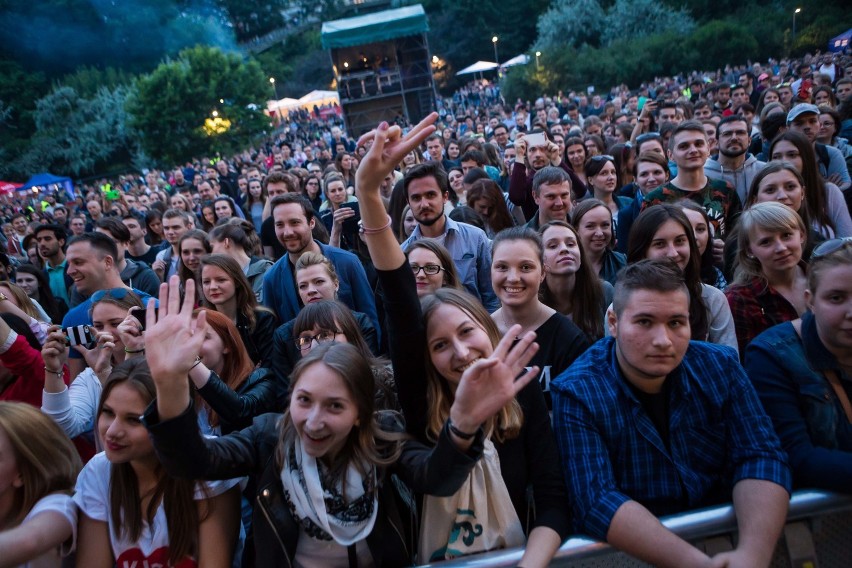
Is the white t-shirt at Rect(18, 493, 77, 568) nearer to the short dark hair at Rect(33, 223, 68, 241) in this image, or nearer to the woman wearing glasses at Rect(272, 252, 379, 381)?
the woman wearing glasses at Rect(272, 252, 379, 381)

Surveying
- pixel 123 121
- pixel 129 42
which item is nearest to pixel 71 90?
pixel 123 121

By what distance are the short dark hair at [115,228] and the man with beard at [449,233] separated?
3.19 m

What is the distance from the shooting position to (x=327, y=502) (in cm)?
187

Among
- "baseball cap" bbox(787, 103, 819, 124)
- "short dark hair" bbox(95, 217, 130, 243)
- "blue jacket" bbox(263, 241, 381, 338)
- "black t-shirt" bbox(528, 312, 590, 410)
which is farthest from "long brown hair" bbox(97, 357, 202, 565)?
"baseball cap" bbox(787, 103, 819, 124)

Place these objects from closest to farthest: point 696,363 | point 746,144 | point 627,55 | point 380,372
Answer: point 696,363 < point 380,372 < point 746,144 < point 627,55

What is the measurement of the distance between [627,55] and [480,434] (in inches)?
1222

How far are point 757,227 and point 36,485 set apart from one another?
3283 mm

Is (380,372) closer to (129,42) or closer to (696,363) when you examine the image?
(696,363)

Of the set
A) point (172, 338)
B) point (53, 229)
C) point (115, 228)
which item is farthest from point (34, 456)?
point (53, 229)

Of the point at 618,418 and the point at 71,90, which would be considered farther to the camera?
the point at 71,90

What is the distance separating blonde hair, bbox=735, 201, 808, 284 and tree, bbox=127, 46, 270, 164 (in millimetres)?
34354

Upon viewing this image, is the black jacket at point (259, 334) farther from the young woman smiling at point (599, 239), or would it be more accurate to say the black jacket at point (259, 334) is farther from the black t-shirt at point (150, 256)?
the black t-shirt at point (150, 256)

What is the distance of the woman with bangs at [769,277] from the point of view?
115 inches

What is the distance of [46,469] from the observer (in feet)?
7.01
